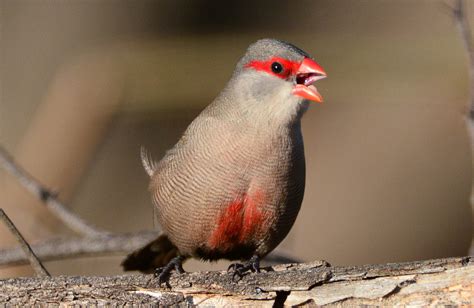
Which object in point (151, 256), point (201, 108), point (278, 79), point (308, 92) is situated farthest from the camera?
point (201, 108)

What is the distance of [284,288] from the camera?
3.91m

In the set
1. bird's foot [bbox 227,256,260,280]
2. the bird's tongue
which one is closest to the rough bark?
bird's foot [bbox 227,256,260,280]

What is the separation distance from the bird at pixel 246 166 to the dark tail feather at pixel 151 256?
52 cm

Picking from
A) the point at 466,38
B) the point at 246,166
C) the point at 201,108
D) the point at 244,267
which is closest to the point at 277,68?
the point at 246,166

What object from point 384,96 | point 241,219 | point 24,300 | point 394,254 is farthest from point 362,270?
point 394,254

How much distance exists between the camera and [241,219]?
15.5 feet

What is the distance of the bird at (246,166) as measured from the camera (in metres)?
4.66

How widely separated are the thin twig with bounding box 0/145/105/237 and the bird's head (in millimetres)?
1265

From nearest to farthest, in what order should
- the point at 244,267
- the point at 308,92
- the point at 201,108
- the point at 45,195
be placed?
the point at 244,267 → the point at 308,92 → the point at 45,195 → the point at 201,108

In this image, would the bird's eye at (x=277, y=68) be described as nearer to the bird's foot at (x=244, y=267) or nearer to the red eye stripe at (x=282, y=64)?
the red eye stripe at (x=282, y=64)

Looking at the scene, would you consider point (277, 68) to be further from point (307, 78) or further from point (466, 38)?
point (466, 38)

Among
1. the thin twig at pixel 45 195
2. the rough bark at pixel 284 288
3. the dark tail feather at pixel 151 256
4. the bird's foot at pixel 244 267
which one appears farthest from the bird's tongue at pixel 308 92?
the thin twig at pixel 45 195

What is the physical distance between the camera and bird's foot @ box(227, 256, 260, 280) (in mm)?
4086

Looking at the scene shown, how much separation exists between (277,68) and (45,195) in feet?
5.07
